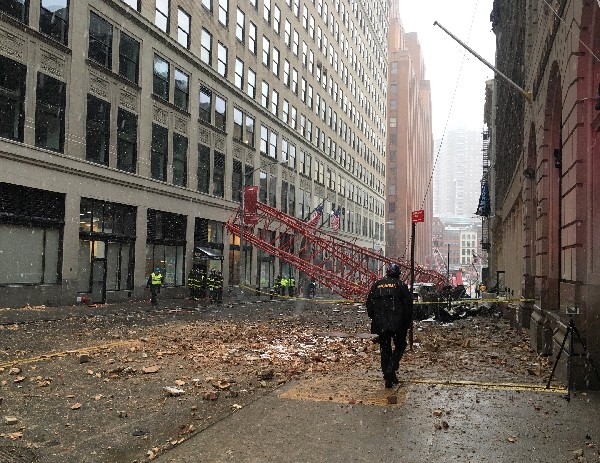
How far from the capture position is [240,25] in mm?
40938

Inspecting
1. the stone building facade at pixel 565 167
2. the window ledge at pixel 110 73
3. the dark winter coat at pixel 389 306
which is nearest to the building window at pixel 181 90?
the window ledge at pixel 110 73

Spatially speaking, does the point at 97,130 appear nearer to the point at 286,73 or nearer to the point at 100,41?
the point at 100,41

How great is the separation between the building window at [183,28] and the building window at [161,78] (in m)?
2.39

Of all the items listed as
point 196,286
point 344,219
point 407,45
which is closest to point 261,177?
point 196,286

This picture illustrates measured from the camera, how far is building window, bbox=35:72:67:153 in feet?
75.6

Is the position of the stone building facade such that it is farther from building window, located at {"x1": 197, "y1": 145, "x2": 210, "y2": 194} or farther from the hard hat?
building window, located at {"x1": 197, "y1": 145, "x2": 210, "y2": 194}

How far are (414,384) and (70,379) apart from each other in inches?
209

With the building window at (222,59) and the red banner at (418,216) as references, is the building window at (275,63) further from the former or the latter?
the red banner at (418,216)

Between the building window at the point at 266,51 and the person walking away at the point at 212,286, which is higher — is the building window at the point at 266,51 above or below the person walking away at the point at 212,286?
above

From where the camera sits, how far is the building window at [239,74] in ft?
132

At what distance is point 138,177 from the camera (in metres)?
29.1

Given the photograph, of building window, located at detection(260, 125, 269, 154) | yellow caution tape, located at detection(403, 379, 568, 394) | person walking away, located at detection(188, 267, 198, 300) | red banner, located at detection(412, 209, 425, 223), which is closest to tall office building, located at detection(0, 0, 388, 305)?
building window, located at detection(260, 125, 269, 154)

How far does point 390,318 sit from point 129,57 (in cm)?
2543

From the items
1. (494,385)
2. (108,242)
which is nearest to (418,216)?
(494,385)
